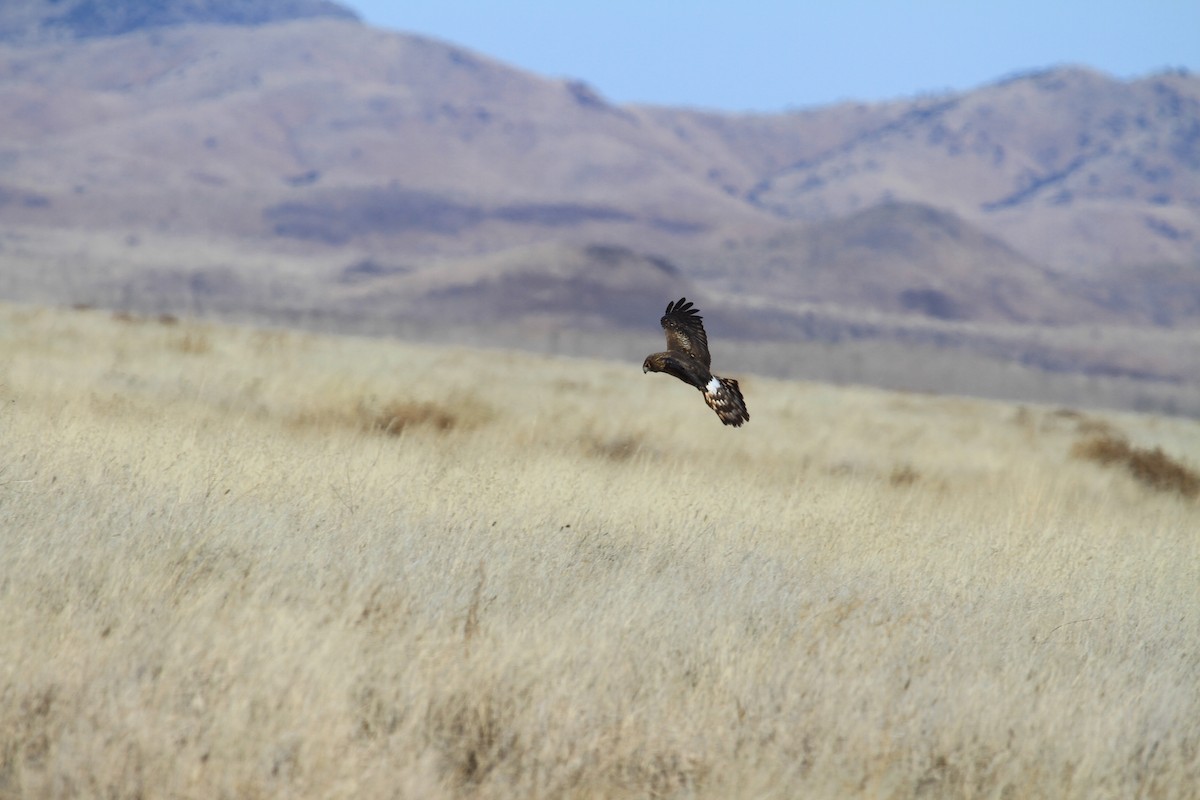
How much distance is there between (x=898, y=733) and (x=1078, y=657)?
1764 millimetres

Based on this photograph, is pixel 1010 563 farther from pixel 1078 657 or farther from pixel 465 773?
pixel 465 773

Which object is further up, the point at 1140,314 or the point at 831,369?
the point at 1140,314

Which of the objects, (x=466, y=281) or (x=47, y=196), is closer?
(x=466, y=281)

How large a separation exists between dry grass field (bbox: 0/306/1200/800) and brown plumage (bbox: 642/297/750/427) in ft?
2.50

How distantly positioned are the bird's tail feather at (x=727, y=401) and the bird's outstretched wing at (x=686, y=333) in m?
0.40

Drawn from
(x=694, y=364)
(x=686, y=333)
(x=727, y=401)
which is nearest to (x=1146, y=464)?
(x=686, y=333)

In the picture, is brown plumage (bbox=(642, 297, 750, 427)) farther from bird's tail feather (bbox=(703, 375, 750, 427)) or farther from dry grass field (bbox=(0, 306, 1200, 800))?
dry grass field (bbox=(0, 306, 1200, 800))

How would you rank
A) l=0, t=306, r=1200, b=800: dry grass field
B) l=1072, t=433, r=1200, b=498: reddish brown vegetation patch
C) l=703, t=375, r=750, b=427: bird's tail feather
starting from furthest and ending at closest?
1. l=1072, t=433, r=1200, b=498: reddish brown vegetation patch
2. l=703, t=375, r=750, b=427: bird's tail feather
3. l=0, t=306, r=1200, b=800: dry grass field

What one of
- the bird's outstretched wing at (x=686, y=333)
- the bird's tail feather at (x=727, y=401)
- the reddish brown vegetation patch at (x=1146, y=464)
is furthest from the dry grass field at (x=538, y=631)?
the reddish brown vegetation patch at (x=1146, y=464)

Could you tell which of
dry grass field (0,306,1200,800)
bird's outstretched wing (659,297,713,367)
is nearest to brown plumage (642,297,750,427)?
bird's outstretched wing (659,297,713,367)

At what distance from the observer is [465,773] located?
5.30 m

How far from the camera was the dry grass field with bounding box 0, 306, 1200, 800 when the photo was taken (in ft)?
17.2

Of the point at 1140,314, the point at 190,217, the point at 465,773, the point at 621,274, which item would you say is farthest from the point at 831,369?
the point at 190,217

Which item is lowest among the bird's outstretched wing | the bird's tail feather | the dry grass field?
the dry grass field
